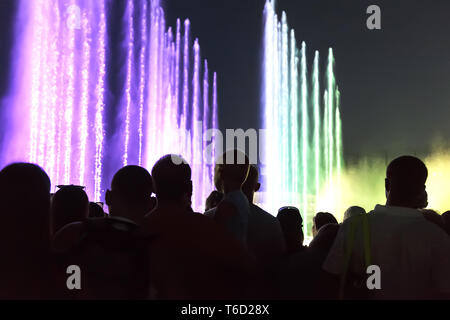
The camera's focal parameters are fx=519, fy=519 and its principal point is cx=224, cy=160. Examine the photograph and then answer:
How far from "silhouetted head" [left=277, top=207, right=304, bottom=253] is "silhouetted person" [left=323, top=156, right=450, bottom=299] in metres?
1.22

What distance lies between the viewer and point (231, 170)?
13.3 ft

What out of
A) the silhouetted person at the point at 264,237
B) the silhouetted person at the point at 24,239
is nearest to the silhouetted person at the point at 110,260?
the silhouetted person at the point at 24,239

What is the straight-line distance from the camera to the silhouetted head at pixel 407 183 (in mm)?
3678

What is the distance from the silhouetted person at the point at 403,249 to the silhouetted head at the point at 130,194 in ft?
4.56

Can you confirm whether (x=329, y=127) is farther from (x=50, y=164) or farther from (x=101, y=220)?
(x=101, y=220)

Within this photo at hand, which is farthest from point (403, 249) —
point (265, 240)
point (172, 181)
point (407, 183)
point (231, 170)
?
point (172, 181)

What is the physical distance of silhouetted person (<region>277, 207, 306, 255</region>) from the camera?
489 cm

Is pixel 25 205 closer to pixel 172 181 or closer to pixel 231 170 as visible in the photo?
pixel 172 181

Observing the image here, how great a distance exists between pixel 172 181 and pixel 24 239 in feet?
3.29

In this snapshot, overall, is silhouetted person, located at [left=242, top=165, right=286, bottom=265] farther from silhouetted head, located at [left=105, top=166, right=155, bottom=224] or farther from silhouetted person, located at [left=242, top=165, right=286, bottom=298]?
silhouetted head, located at [left=105, top=166, right=155, bottom=224]

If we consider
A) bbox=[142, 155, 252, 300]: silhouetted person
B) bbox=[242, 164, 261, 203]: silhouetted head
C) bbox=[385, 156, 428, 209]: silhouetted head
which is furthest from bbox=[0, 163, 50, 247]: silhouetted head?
bbox=[385, 156, 428, 209]: silhouetted head

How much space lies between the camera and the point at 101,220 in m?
3.07
